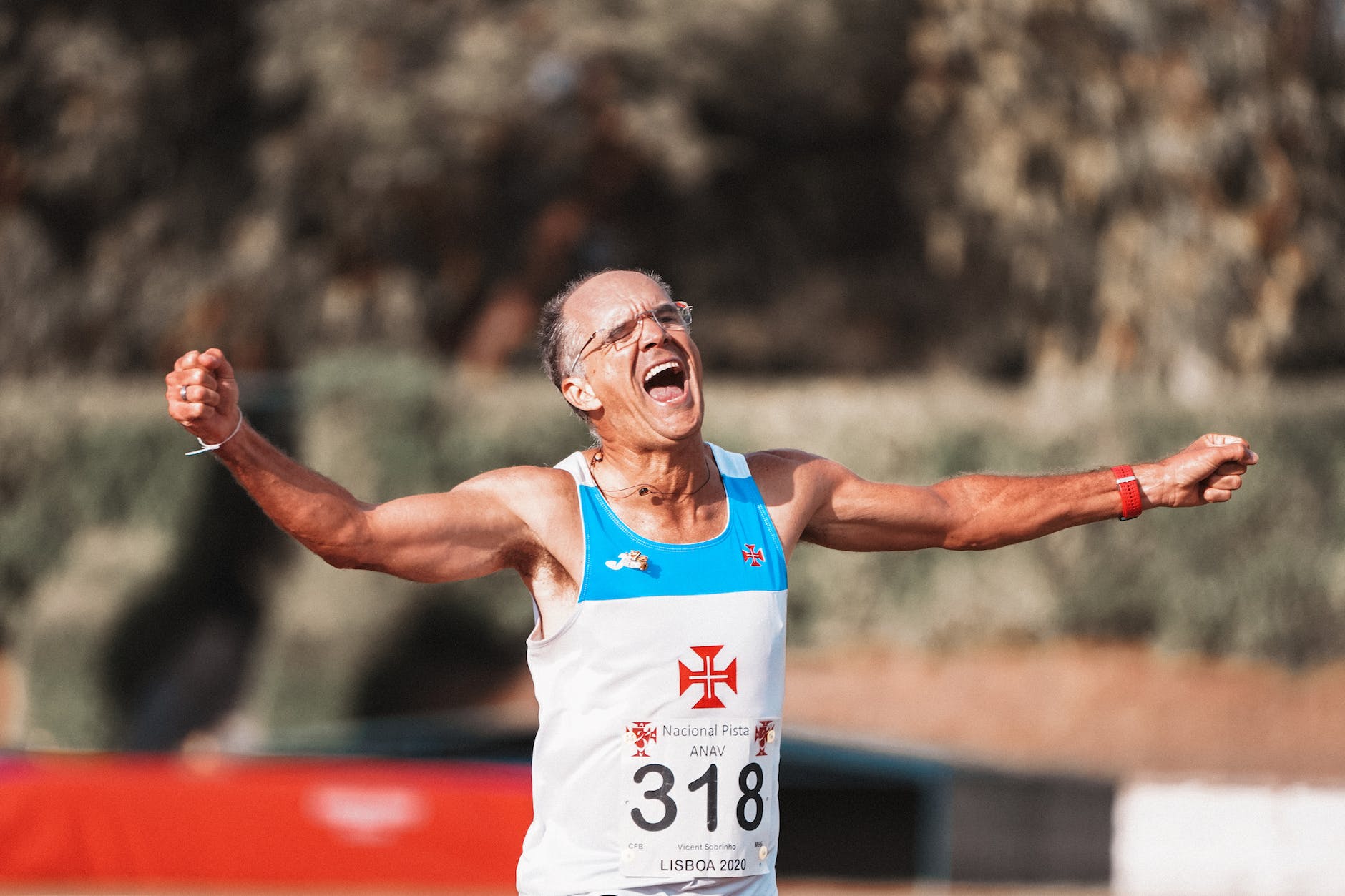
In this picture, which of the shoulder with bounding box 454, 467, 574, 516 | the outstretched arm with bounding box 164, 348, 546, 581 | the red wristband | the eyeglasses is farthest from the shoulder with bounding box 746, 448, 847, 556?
the red wristband

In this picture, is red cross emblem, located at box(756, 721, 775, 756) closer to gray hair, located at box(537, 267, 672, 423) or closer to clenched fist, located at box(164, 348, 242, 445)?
gray hair, located at box(537, 267, 672, 423)

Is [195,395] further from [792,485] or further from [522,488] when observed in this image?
[792,485]

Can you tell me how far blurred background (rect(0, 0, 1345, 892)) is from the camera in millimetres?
14648

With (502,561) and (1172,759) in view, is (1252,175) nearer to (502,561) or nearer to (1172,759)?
(1172,759)

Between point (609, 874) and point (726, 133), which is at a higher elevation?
point (726, 133)

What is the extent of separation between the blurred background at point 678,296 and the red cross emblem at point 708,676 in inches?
277

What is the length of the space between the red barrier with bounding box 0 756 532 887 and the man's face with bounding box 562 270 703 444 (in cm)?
545

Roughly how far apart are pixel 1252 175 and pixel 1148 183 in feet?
3.47

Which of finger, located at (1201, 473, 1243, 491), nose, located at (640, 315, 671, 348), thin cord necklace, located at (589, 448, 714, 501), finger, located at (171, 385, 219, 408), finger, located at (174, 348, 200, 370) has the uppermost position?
nose, located at (640, 315, 671, 348)

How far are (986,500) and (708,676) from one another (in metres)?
1.05

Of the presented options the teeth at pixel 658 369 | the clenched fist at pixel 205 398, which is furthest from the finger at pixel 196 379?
the teeth at pixel 658 369

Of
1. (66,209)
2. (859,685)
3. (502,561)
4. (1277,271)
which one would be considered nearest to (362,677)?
(859,685)

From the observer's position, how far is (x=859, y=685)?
15.2 m

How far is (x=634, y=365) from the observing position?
146 inches
